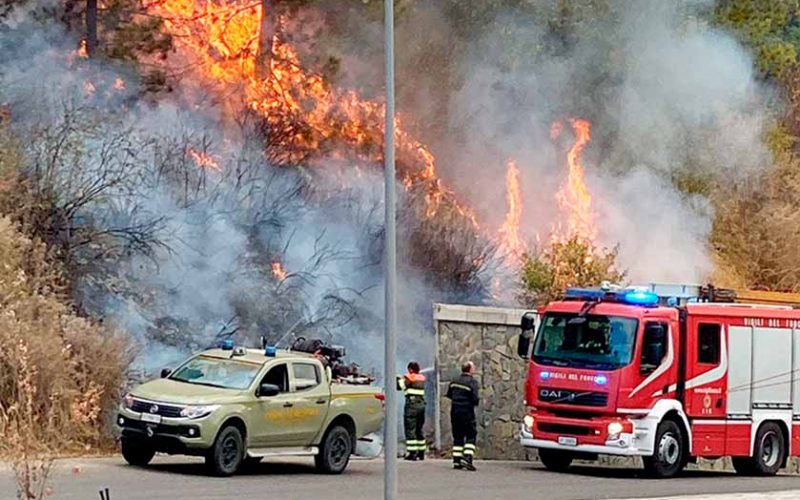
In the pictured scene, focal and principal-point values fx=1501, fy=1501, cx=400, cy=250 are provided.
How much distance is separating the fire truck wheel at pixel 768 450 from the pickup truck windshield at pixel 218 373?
32.3 ft

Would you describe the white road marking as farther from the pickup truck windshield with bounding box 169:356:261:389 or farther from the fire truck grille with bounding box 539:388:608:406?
the pickup truck windshield with bounding box 169:356:261:389

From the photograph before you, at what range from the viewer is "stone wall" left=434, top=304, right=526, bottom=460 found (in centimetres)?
2895

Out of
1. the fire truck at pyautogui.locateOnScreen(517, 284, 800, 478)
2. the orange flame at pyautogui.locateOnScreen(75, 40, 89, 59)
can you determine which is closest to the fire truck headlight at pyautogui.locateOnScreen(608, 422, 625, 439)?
the fire truck at pyautogui.locateOnScreen(517, 284, 800, 478)

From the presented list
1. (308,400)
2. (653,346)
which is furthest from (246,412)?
(653,346)

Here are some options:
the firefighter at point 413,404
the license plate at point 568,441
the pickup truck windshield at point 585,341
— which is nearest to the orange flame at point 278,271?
the firefighter at point 413,404

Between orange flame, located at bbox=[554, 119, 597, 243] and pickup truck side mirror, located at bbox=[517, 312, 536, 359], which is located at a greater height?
orange flame, located at bbox=[554, 119, 597, 243]

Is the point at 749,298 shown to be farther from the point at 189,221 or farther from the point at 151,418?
the point at 189,221

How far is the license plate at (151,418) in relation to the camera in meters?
20.4

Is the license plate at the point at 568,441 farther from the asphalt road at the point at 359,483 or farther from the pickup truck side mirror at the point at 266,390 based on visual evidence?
the pickup truck side mirror at the point at 266,390

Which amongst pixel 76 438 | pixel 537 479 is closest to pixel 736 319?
pixel 537 479

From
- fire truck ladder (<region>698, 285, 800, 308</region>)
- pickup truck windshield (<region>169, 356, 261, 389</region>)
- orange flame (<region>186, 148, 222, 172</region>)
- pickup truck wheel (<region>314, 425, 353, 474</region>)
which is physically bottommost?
pickup truck wheel (<region>314, 425, 353, 474</region>)

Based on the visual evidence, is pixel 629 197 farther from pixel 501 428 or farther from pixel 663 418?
pixel 663 418

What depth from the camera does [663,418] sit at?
24609mm

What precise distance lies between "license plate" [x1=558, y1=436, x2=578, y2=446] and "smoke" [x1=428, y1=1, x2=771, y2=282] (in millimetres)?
16654
